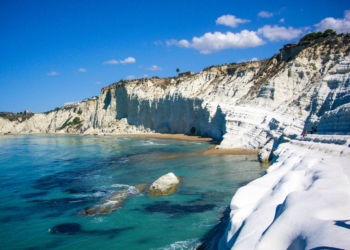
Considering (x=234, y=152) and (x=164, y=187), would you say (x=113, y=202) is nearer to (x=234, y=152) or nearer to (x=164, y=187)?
Result: (x=164, y=187)

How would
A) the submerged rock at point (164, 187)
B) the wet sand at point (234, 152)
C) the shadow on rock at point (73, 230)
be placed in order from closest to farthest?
the shadow on rock at point (73, 230)
the submerged rock at point (164, 187)
the wet sand at point (234, 152)

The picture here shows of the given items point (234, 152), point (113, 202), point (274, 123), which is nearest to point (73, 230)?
point (113, 202)

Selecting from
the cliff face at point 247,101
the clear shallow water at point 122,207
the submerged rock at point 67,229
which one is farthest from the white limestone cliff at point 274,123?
the submerged rock at point 67,229

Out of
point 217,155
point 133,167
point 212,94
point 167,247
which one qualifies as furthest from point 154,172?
point 212,94

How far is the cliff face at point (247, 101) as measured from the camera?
Answer: 87.4ft

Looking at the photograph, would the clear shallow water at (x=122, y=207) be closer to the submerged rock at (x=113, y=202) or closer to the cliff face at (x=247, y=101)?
the submerged rock at (x=113, y=202)

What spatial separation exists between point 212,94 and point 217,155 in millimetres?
25332

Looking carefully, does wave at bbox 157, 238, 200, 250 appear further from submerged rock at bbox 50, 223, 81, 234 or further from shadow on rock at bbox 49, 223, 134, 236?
submerged rock at bbox 50, 223, 81, 234

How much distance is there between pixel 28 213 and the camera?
1473cm

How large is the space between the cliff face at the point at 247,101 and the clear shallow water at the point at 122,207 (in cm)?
612

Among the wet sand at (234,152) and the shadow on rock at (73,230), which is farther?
the wet sand at (234,152)

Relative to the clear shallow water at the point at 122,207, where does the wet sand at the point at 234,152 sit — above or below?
above

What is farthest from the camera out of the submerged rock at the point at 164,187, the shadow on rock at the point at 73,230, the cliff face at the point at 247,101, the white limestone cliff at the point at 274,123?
the cliff face at the point at 247,101

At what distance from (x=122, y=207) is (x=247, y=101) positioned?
2996 centimetres
